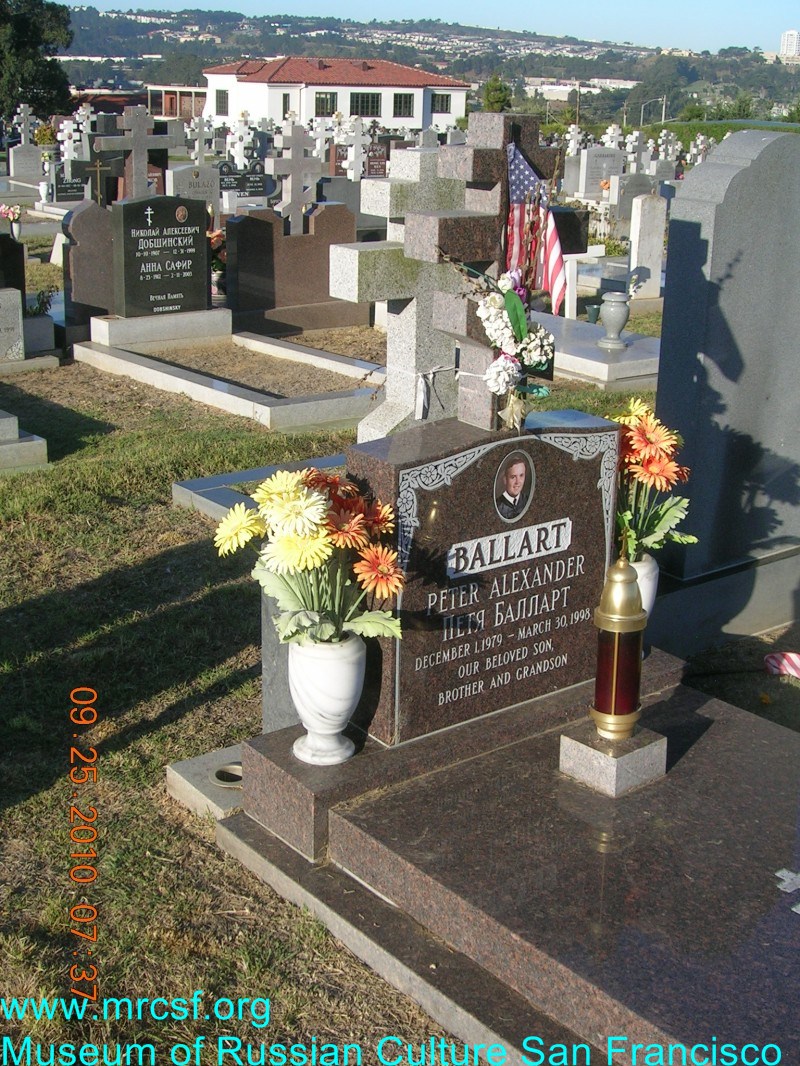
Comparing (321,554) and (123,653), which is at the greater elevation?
(321,554)

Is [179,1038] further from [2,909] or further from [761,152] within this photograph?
[761,152]

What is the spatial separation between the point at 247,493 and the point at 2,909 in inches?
158

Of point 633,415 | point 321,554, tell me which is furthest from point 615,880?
point 633,415

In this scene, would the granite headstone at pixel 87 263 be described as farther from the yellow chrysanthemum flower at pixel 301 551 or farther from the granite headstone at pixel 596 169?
the granite headstone at pixel 596 169

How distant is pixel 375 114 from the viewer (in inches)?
2628

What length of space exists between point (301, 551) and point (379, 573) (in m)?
0.27

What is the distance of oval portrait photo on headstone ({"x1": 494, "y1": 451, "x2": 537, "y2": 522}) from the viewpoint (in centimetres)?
434

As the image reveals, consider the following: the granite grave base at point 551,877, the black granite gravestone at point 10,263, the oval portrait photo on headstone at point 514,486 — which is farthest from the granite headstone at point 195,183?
the granite grave base at point 551,877

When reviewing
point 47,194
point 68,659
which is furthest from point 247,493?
point 47,194

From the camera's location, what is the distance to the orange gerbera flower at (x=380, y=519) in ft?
13.1

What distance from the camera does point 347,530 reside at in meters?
3.85

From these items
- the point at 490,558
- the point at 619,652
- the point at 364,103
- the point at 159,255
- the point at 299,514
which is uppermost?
the point at 364,103

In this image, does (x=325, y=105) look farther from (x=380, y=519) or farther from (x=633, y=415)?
(x=380, y=519)

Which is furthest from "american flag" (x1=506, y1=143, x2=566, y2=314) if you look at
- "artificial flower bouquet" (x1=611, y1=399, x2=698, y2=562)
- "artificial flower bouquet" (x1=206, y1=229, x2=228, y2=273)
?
"artificial flower bouquet" (x1=206, y1=229, x2=228, y2=273)
